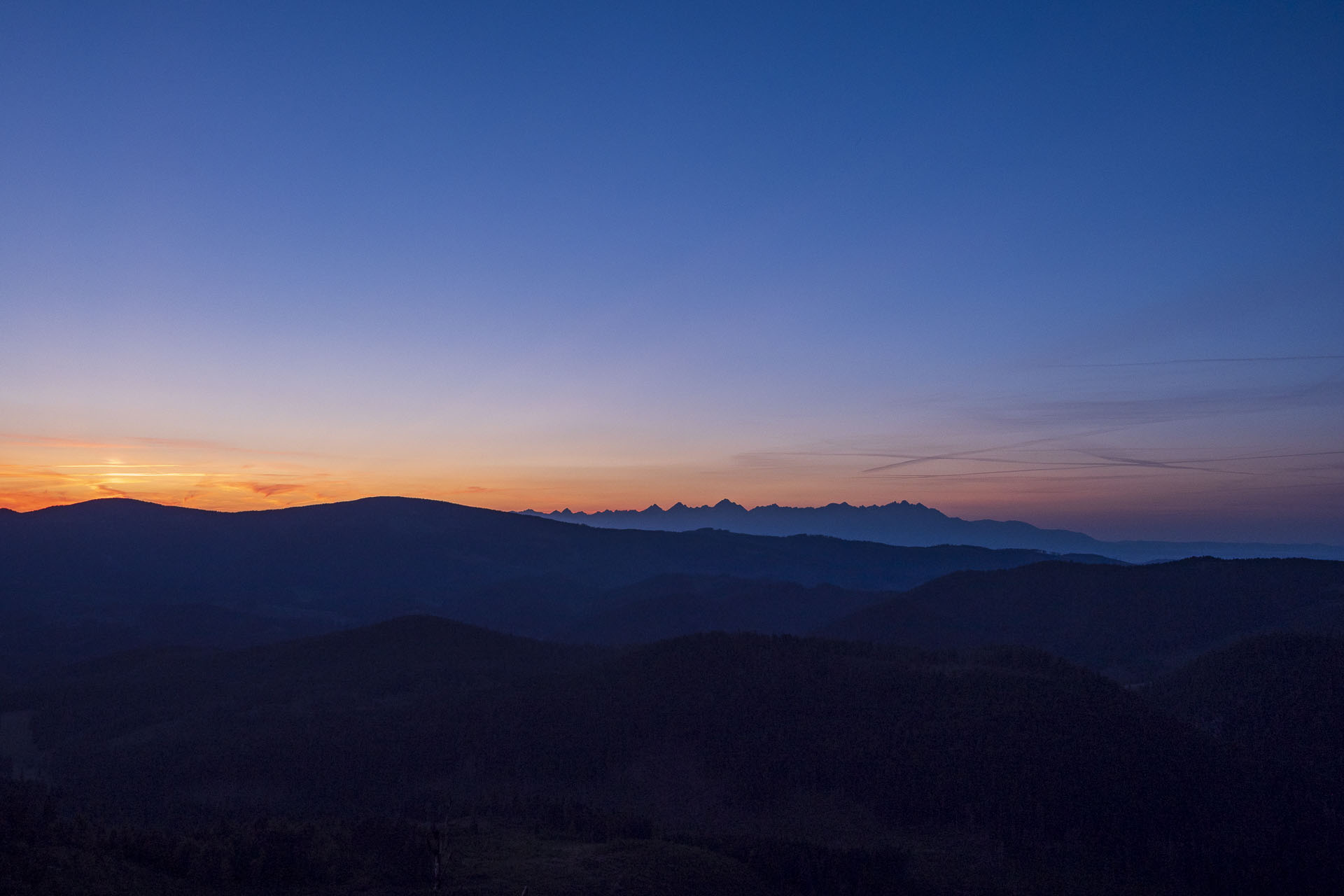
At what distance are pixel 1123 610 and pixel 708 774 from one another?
72.7m

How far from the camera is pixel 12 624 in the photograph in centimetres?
10731

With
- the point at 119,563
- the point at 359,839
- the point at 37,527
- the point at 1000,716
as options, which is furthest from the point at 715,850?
the point at 37,527

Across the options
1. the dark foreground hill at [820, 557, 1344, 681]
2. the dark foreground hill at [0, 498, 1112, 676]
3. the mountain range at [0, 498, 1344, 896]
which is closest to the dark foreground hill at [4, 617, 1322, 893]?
the mountain range at [0, 498, 1344, 896]

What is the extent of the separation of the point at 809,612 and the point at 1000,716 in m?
91.2

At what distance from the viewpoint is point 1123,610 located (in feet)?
293

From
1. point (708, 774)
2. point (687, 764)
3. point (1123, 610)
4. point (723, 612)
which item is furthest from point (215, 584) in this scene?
point (1123, 610)

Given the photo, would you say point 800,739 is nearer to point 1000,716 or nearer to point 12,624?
point 1000,716

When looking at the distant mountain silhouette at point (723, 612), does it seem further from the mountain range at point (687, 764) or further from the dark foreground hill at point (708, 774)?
the dark foreground hill at point (708, 774)

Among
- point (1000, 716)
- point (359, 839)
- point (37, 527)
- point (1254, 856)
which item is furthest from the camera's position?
point (37, 527)

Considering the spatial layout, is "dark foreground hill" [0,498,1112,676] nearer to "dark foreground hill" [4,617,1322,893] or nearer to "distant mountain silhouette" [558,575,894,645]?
"distant mountain silhouette" [558,575,894,645]

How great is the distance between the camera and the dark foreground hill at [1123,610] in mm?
77688

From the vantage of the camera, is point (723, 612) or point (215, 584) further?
point (215, 584)

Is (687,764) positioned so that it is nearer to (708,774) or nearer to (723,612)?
(708,774)

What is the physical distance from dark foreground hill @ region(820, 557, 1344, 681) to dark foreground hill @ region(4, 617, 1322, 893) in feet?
122
